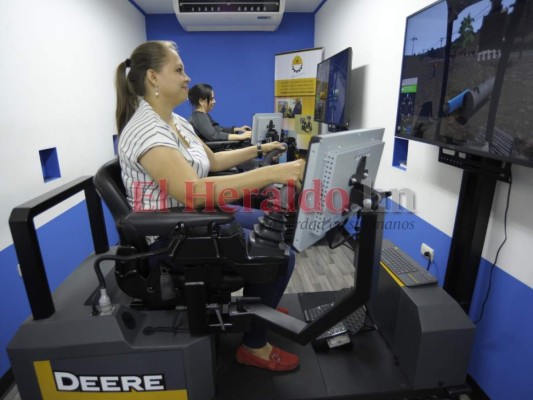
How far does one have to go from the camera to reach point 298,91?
4.25 meters

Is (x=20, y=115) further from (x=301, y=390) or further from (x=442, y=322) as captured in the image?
(x=442, y=322)

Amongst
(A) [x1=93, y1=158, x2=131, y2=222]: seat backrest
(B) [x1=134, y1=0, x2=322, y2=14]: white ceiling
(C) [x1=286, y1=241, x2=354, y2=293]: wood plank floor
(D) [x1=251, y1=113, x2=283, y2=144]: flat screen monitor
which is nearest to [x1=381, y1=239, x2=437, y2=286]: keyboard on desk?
(C) [x1=286, y1=241, x2=354, y2=293]: wood plank floor

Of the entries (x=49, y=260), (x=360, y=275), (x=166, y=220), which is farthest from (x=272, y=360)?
(x=49, y=260)

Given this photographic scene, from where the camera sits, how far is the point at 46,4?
213cm

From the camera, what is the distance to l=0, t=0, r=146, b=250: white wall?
175 centimetres

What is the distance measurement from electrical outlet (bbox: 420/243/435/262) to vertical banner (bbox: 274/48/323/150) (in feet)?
7.68

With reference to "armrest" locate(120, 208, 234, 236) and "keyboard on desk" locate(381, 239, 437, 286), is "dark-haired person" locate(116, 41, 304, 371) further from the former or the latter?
"keyboard on desk" locate(381, 239, 437, 286)

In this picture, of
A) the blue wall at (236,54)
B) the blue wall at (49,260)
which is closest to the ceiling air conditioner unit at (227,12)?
the blue wall at (236,54)

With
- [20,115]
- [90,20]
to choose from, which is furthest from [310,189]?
[90,20]

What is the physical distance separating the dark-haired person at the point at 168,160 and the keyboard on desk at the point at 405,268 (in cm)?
54

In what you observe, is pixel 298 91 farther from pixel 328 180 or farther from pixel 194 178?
pixel 328 180

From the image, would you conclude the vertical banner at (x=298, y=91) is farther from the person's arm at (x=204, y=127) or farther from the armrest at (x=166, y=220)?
the armrest at (x=166, y=220)

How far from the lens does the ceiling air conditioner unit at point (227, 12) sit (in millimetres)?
3688

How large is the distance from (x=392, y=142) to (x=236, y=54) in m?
3.12
